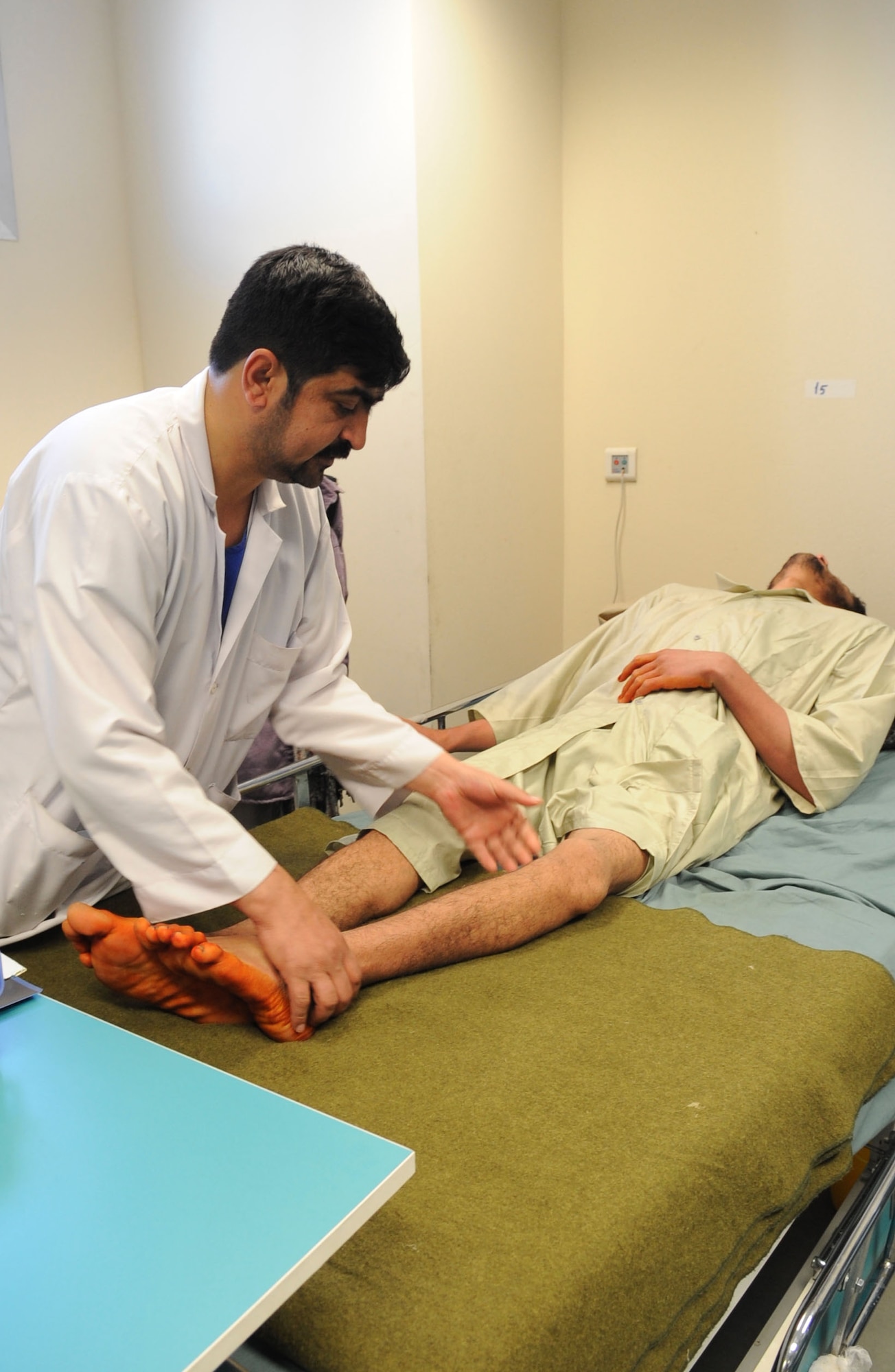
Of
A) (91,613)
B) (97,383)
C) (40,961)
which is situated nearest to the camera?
(91,613)

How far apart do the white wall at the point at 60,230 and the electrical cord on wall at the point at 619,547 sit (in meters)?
1.82

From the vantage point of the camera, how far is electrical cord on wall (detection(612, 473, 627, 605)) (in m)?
3.64

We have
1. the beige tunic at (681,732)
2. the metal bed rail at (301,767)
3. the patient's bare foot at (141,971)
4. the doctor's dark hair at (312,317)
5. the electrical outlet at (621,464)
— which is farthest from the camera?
the electrical outlet at (621,464)

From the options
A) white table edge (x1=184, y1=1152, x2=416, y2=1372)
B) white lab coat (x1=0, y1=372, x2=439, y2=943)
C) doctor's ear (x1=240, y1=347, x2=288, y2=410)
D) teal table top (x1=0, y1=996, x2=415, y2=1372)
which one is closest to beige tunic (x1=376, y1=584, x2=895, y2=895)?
white lab coat (x1=0, y1=372, x2=439, y2=943)

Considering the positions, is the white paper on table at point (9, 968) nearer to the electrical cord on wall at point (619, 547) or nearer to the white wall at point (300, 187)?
the white wall at point (300, 187)

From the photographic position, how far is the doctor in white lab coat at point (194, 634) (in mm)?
1314

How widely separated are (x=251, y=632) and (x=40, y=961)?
0.62 m

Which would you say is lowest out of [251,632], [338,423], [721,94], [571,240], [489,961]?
[489,961]

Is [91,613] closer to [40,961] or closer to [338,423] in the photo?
[338,423]

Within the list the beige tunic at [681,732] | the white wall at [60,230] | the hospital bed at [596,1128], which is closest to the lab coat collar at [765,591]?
the beige tunic at [681,732]

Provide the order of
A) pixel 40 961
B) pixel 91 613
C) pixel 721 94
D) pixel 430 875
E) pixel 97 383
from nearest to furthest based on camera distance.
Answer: pixel 91 613, pixel 40 961, pixel 430 875, pixel 721 94, pixel 97 383

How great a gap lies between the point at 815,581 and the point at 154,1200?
241 centimetres

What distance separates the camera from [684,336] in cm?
338

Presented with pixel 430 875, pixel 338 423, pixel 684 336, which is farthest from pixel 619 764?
pixel 684 336
